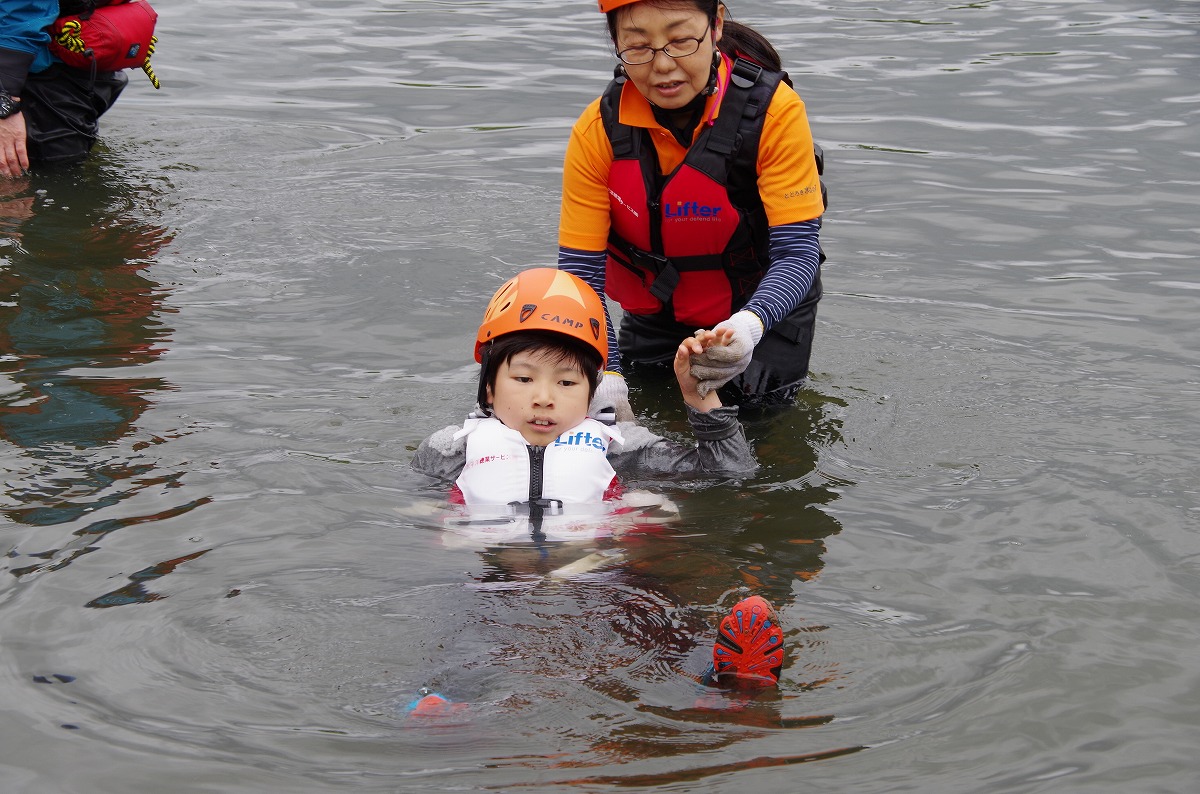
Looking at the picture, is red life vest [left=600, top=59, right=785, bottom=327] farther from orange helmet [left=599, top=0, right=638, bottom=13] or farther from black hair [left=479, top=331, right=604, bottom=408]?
black hair [left=479, top=331, right=604, bottom=408]

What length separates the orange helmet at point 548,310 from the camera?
202 inches

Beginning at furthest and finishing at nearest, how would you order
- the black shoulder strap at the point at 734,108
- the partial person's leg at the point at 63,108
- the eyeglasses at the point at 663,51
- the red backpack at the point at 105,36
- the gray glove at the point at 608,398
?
the partial person's leg at the point at 63,108
the red backpack at the point at 105,36
the black shoulder strap at the point at 734,108
the gray glove at the point at 608,398
the eyeglasses at the point at 663,51

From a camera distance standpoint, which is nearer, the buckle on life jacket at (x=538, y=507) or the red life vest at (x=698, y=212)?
the buckle on life jacket at (x=538, y=507)

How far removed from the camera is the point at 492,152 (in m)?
10.9

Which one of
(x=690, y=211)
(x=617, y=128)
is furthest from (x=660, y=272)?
(x=617, y=128)

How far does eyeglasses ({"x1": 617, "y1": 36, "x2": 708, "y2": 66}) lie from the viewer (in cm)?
516

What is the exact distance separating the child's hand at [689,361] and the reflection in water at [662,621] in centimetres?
47

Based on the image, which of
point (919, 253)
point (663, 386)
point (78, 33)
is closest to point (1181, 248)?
point (919, 253)

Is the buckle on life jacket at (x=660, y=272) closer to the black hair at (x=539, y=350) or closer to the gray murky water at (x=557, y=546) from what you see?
the gray murky water at (x=557, y=546)

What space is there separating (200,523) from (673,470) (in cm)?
190

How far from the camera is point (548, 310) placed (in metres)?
5.16

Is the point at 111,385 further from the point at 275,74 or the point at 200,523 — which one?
the point at 275,74

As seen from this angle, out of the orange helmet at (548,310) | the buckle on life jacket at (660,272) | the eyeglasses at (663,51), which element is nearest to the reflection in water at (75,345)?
the orange helmet at (548,310)

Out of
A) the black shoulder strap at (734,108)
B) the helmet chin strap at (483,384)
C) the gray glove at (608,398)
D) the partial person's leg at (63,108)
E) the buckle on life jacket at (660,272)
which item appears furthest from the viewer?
the partial person's leg at (63,108)
